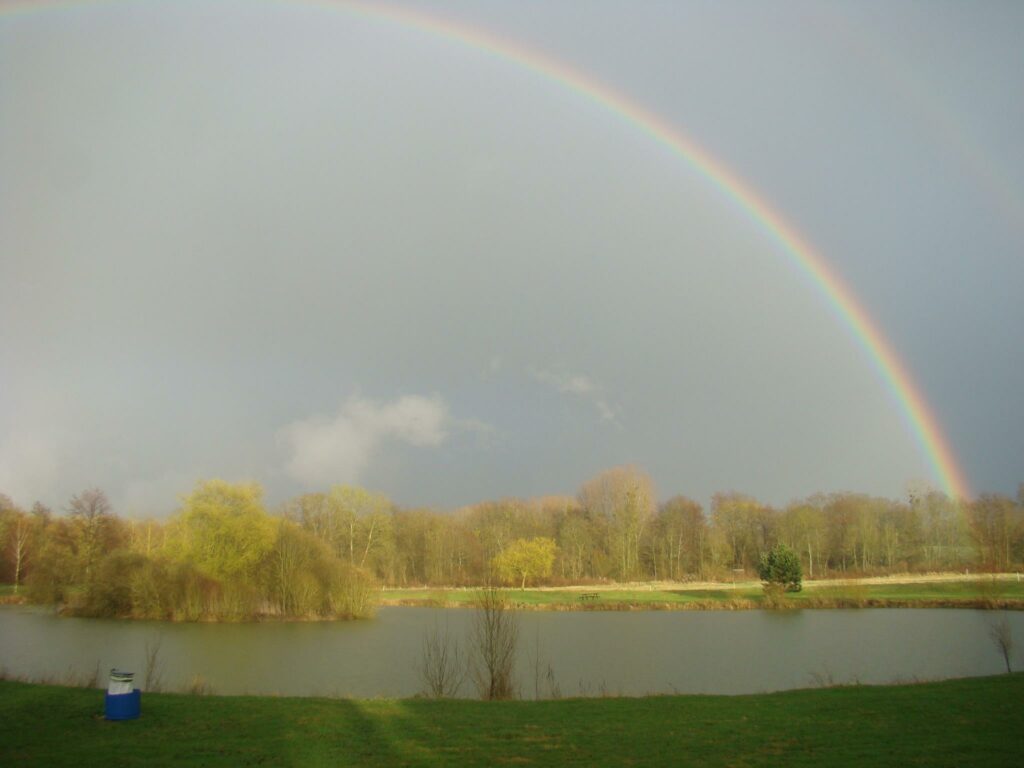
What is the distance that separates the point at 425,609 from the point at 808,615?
2758 cm

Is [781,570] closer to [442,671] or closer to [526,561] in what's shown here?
[526,561]

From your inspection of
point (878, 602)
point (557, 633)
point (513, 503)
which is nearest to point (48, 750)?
point (557, 633)

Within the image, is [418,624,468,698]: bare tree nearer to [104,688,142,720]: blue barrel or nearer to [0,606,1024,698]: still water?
[0,606,1024,698]: still water

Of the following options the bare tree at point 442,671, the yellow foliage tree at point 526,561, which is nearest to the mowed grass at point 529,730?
the bare tree at point 442,671

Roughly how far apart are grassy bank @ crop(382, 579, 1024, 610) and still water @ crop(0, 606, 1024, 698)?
2.46 meters

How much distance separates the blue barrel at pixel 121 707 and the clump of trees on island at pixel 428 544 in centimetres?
2729

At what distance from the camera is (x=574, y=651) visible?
3120 centimetres

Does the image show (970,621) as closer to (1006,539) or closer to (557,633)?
(557,633)

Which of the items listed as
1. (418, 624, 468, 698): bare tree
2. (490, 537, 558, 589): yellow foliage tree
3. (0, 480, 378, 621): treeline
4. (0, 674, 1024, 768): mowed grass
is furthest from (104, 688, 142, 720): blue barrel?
(490, 537, 558, 589): yellow foliage tree

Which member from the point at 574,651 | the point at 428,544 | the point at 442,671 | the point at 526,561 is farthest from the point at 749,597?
the point at 442,671

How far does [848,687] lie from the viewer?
17.2 m

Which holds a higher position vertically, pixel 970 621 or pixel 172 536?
pixel 172 536

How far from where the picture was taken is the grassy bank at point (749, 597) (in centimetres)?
4884

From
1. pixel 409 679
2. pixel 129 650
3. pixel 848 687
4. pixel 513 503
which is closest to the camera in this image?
pixel 848 687
